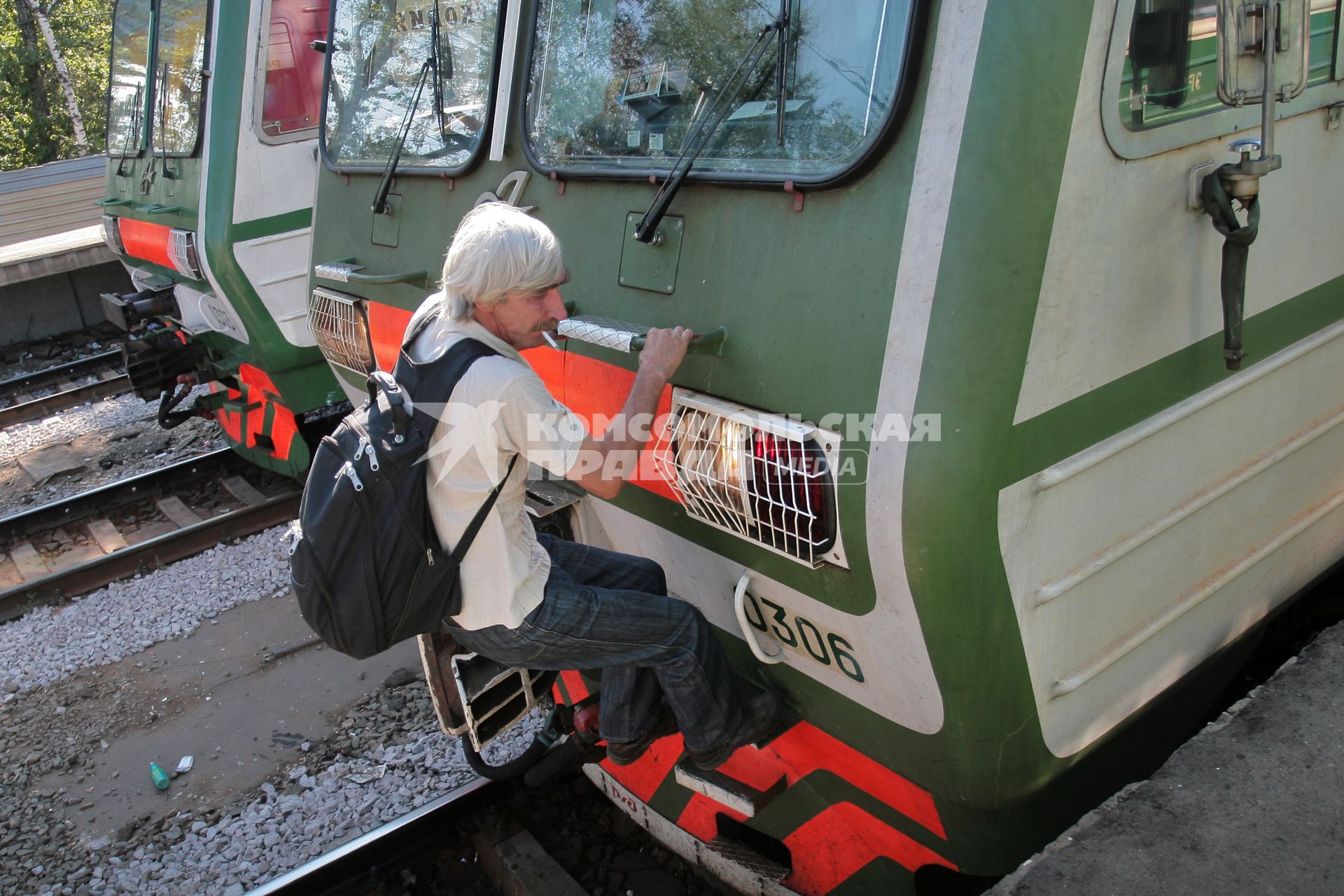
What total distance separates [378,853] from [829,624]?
6.11ft

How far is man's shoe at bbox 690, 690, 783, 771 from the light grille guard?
1.60 ft

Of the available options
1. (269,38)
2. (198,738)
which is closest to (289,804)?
(198,738)

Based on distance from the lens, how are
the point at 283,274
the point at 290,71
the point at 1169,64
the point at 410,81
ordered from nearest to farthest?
the point at 1169,64 → the point at 410,81 → the point at 290,71 → the point at 283,274

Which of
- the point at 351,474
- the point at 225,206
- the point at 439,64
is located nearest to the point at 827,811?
the point at 351,474

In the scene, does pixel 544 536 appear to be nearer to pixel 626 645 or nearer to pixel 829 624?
pixel 626 645

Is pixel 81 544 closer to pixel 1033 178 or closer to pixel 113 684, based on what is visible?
pixel 113 684

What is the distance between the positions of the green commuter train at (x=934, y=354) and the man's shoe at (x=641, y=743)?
102 millimetres

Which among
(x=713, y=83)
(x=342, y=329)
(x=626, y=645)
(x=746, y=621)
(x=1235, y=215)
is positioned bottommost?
(x=626, y=645)

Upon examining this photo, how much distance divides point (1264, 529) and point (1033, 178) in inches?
49.9

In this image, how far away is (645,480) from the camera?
87.7 inches

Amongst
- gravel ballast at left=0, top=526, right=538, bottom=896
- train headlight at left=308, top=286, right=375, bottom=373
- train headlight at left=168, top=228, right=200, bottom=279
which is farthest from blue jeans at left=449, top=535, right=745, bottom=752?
train headlight at left=168, top=228, right=200, bottom=279

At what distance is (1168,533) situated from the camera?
80.8 inches

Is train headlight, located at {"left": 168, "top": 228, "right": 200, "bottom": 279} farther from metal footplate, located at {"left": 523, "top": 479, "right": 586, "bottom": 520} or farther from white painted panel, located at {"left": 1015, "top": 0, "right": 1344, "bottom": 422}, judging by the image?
white painted panel, located at {"left": 1015, "top": 0, "right": 1344, "bottom": 422}

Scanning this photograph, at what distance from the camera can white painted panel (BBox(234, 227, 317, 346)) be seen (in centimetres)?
569
